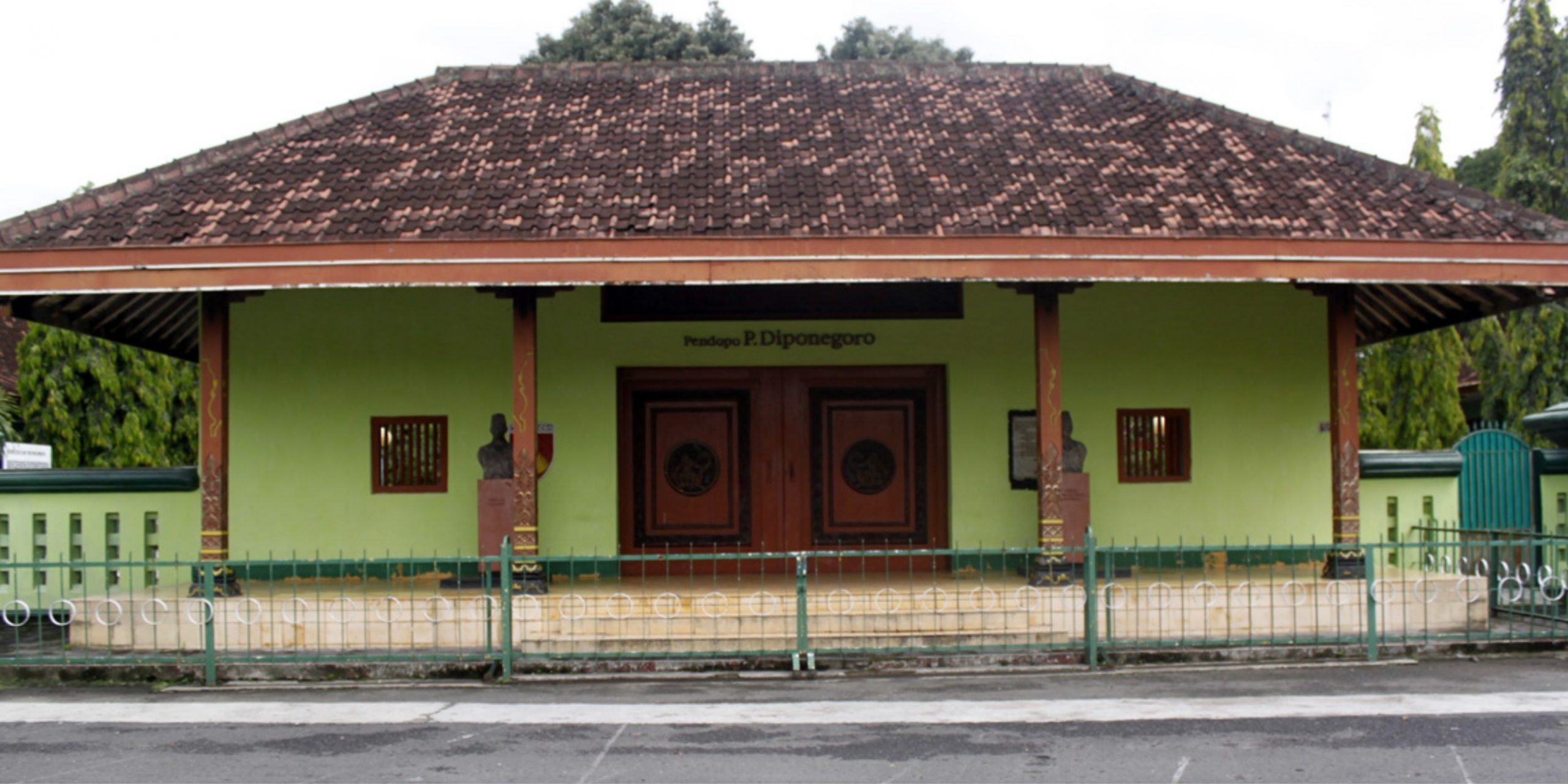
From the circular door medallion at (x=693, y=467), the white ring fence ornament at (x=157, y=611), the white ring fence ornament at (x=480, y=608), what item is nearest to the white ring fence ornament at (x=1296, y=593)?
the circular door medallion at (x=693, y=467)

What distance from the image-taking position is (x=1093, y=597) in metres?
10.5

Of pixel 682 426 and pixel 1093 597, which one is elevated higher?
pixel 682 426

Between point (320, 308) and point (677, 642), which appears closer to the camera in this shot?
point (677, 642)

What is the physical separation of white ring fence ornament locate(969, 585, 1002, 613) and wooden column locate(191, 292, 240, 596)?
6.10 metres

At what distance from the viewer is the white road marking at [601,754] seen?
7.09m

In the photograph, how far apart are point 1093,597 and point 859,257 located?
3.29 meters

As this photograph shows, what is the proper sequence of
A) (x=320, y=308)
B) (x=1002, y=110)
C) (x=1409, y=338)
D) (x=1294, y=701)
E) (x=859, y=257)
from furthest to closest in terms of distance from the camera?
(x=1409, y=338) → (x=1002, y=110) → (x=320, y=308) → (x=859, y=257) → (x=1294, y=701)

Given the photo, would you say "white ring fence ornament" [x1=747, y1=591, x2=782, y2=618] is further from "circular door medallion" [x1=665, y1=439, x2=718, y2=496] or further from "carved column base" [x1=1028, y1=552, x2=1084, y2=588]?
"circular door medallion" [x1=665, y1=439, x2=718, y2=496]

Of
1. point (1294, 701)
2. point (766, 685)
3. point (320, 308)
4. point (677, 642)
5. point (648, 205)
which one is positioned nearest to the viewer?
point (1294, 701)

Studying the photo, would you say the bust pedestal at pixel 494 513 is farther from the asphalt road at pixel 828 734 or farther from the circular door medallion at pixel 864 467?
the circular door medallion at pixel 864 467

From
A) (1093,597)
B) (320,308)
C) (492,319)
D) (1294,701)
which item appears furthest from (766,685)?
(320,308)

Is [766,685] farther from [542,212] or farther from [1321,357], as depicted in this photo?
[1321,357]

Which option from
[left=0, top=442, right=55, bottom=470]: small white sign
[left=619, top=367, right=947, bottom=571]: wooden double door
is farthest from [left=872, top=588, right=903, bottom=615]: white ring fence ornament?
[left=0, top=442, right=55, bottom=470]: small white sign

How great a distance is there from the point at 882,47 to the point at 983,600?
33055mm
